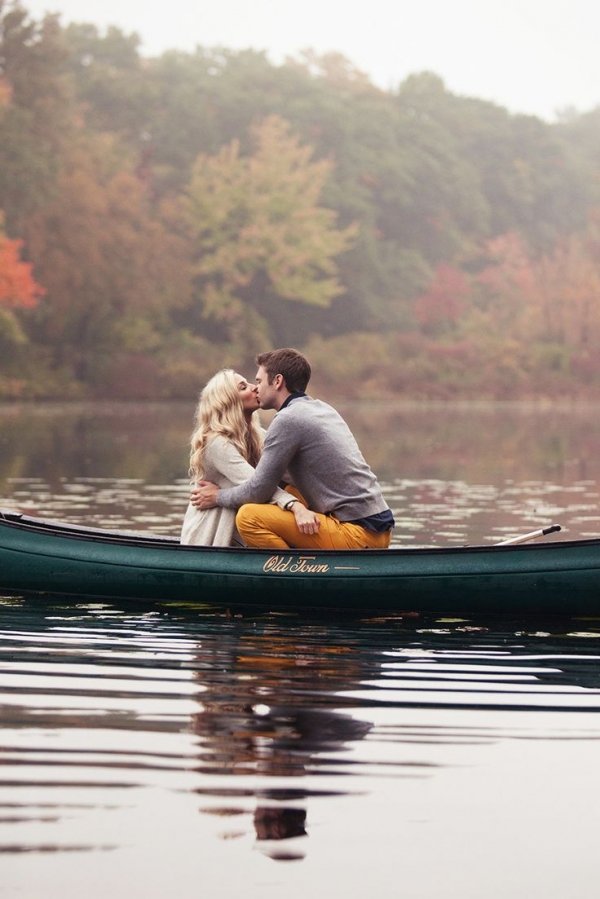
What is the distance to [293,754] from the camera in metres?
4.73

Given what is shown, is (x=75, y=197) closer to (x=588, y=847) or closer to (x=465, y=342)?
(x=465, y=342)

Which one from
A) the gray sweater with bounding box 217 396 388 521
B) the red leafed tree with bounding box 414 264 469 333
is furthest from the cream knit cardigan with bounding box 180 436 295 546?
the red leafed tree with bounding box 414 264 469 333

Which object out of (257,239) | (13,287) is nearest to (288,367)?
(13,287)

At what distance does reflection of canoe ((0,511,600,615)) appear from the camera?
7.30 meters

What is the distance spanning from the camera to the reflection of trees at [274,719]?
4.27 meters

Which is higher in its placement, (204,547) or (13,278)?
(13,278)

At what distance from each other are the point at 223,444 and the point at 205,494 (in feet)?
0.83

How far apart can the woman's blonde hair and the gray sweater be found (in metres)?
0.27

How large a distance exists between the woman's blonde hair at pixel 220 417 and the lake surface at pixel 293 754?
728 mm

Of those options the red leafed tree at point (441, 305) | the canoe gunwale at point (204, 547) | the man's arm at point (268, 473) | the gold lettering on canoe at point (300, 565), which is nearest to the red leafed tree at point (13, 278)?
the red leafed tree at point (441, 305)

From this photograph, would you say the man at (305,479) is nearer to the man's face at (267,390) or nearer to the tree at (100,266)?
the man's face at (267,390)

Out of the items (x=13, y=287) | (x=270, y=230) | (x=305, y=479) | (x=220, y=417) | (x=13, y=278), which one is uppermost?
(x=270, y=230)

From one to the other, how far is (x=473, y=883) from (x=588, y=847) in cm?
41

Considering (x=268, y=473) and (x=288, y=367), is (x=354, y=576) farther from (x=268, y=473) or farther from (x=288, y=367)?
(x=288, y=367)
